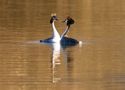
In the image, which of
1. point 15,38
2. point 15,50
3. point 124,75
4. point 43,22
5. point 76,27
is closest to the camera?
point 124,75

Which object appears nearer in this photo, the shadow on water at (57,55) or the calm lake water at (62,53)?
the calm lake water at (62,53)

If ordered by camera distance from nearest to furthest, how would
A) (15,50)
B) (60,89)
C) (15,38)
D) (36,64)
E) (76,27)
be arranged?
(60,89) → (36,64) → (15,50) → (15,38) → (76,27)

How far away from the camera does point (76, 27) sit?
22312 millimetres

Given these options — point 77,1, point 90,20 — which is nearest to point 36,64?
point 90,20

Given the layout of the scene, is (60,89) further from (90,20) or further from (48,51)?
(90,20)

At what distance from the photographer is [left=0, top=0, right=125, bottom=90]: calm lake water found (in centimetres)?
1418

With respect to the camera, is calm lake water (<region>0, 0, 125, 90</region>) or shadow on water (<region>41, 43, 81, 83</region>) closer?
calm lake water (<region>0, 0, 125, 90</region>)

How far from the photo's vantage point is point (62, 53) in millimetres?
17609

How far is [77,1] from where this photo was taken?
31.6 metres

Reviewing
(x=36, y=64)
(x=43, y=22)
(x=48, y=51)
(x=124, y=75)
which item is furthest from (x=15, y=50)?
(x=43, y=22)

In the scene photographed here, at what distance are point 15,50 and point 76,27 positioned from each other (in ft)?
15.9

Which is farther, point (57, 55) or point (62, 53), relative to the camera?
point (62, 53)

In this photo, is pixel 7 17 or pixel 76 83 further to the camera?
pixel 7 17

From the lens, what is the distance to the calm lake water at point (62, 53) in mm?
14180
